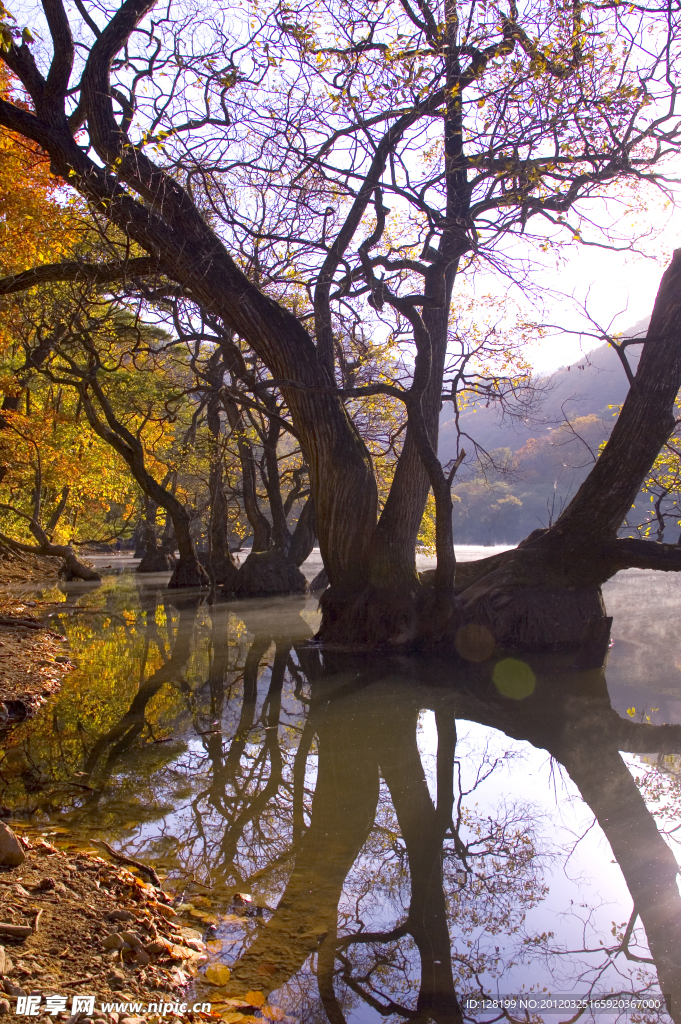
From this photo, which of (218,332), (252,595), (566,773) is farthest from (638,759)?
(252,595)

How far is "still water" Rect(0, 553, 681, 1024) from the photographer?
2238 mm

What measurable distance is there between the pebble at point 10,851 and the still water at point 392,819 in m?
0.62

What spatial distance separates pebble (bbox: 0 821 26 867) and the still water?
623mm

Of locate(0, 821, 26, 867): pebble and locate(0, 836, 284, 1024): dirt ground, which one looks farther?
locate(0, 821, 26, 867): pebble

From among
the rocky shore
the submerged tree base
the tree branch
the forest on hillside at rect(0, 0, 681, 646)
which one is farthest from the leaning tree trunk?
the submerged tree base

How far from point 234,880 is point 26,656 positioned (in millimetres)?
5079

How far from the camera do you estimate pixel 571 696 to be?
19.9 ft

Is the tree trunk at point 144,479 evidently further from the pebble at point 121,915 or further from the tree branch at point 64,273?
the pebble at point 121,915

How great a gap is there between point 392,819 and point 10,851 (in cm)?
184

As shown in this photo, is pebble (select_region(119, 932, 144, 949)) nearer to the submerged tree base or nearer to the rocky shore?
the rocky shore

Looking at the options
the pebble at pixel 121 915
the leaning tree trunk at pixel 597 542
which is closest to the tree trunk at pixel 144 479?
the leaning tree trunk at pixel 597 542

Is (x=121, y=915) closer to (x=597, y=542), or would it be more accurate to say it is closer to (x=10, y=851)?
(x=10, y=851)

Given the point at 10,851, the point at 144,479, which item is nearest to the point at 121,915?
the point at 10,851

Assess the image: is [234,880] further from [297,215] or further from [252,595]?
[252,595]
